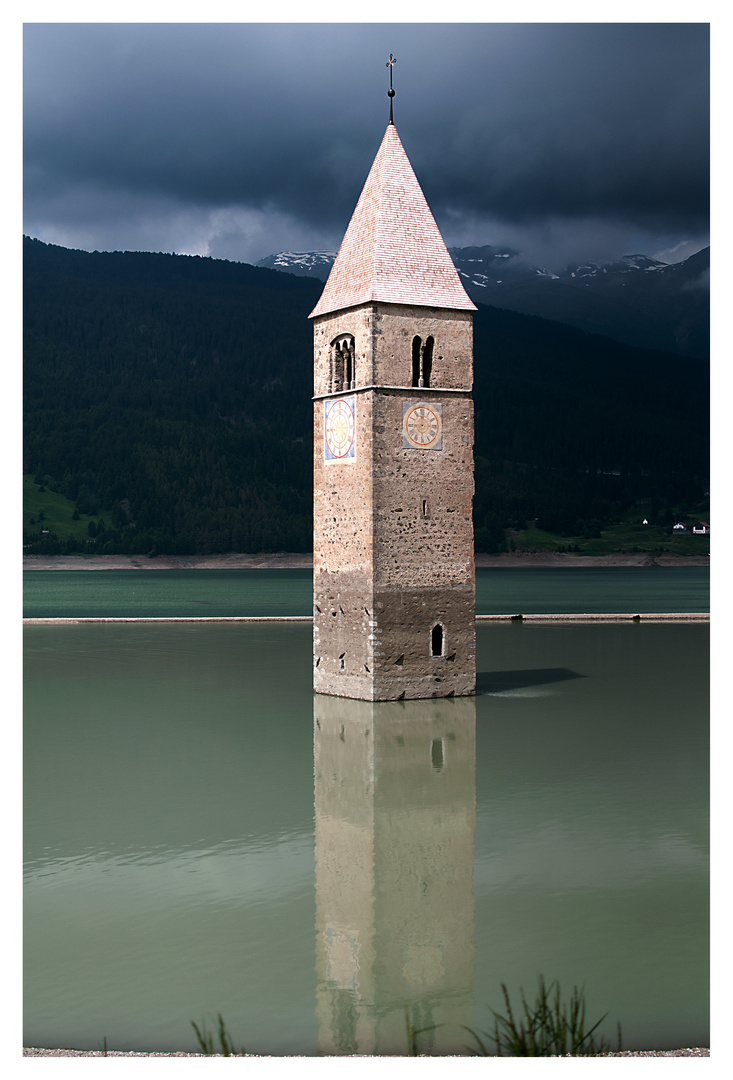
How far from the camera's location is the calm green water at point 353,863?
Answer: 1048 cm

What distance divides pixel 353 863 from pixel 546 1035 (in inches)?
224

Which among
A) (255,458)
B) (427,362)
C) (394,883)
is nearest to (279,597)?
(427,362)

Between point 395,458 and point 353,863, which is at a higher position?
point 395,458

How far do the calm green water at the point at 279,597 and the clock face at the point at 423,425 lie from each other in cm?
3197

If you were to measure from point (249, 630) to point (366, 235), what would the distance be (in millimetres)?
22394

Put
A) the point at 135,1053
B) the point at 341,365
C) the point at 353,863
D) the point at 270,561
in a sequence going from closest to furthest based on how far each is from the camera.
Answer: the point at 135,1053 < the point at 353,863 < the point at 341,365 < the point at 270,561

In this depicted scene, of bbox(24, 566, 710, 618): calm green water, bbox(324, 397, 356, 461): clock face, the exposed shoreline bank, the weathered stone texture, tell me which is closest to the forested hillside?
the exposed shoreline bank

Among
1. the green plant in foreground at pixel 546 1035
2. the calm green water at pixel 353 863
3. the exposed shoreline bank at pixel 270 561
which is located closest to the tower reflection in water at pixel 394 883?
the calm green water at pixel 353 863

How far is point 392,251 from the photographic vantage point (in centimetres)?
2611

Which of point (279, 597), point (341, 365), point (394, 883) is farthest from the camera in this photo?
point (279, 597)

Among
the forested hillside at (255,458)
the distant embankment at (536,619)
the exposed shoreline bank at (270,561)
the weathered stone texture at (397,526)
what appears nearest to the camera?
the weathered stone texture at (397,526)

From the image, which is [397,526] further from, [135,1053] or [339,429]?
[135,1053]

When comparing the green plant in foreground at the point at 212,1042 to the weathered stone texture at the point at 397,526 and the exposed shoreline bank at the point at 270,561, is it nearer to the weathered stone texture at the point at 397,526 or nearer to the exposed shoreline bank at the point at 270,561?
A: the weathered stone texture at the point at 397,526

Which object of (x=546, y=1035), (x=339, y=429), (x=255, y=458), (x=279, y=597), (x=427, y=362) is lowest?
(x=279, y=597)
